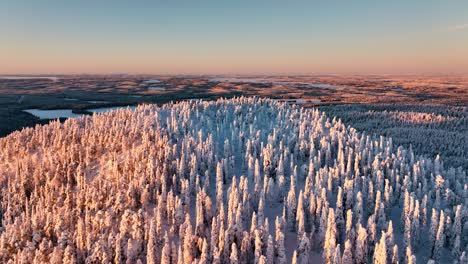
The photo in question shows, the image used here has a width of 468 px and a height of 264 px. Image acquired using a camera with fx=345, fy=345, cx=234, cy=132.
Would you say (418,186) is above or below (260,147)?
below

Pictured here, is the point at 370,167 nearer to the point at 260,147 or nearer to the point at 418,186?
the point at 418,186

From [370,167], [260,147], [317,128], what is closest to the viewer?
[370,167]

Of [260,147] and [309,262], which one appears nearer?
[309,262]

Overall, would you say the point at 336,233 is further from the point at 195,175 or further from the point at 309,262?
the point at 195,175

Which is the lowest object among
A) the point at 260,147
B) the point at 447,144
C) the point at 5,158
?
the point at 447,144

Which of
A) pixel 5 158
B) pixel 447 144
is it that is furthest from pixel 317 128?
pixel 447 144

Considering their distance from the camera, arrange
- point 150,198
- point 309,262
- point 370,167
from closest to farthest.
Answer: point 309,262
point 150,198
point 370,167

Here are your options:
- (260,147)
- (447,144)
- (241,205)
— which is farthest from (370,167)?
(447,144)
